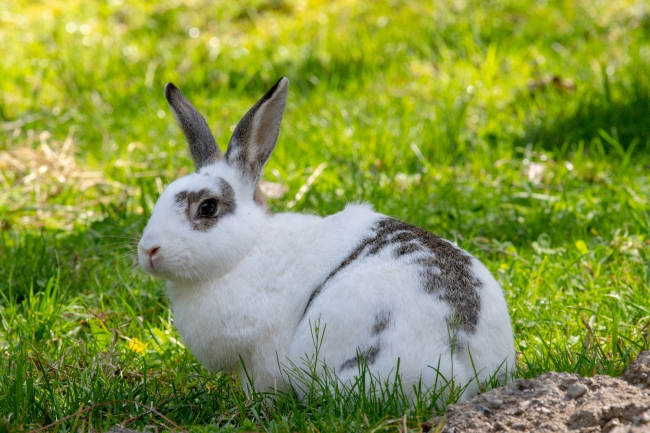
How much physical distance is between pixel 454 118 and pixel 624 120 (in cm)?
130

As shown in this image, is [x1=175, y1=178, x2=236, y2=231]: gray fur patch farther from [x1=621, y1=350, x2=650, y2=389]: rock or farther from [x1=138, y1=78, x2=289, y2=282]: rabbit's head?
[x1=621, y1=350, x2=650, y2=389]: rock

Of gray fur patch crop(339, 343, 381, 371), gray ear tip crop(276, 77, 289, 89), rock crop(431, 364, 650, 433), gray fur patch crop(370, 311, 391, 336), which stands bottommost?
rock crop(431, 364, 650, 433)

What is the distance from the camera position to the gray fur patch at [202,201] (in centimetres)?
356

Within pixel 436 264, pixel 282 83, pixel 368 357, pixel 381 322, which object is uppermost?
pixel 282 83

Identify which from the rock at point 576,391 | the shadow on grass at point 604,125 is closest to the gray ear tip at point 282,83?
the rock at point 576,391

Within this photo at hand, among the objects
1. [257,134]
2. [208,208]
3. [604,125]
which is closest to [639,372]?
[208,208]

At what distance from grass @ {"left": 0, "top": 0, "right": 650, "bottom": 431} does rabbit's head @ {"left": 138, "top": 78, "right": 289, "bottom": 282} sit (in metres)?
0.52

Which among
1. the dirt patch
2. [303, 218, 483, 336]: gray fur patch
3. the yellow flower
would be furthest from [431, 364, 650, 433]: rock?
the yellow flower

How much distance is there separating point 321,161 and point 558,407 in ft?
11.7

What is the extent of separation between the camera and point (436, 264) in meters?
3.31

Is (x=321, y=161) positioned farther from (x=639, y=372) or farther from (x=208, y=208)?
(x=639, y=372)

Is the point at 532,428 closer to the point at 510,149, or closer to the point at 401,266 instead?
the point at 401,266

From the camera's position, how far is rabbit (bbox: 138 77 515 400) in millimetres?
3154

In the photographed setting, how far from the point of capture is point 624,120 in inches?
251
